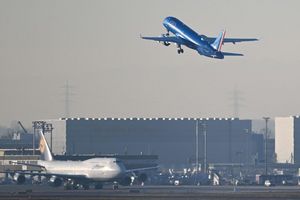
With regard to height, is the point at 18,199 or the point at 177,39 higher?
the point at 177,39

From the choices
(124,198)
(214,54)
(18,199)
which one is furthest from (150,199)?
(214,54)

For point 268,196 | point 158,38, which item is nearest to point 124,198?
point 268,196

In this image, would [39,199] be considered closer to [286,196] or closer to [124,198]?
[124,198]

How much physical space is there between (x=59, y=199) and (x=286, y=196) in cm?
3358

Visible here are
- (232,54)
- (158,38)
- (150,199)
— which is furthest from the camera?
(158,38)

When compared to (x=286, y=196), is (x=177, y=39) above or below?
above

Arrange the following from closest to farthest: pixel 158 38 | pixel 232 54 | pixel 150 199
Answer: pixel 150 199
pixel 232 54
pixel 158 38

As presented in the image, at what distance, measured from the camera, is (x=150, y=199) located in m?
166

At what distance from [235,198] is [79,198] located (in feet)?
75.0

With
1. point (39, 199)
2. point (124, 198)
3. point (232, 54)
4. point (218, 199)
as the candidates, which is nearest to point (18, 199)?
point (39, 199)

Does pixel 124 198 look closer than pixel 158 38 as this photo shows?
Yes

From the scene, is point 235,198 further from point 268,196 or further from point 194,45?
point 194,45

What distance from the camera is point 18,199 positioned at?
6614 inches

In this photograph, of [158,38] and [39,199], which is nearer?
[39,199]
